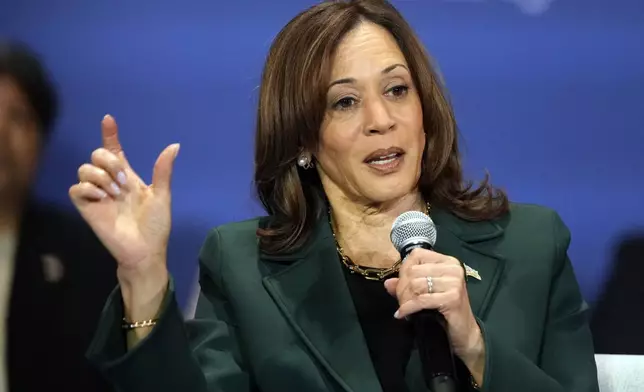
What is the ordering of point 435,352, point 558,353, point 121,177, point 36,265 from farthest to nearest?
point 36,265, point 558,353, point 121,177, point 435,352

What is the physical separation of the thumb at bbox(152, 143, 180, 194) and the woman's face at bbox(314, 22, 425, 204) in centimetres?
48

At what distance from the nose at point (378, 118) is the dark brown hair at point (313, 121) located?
11cm

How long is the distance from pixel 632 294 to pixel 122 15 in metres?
1.46

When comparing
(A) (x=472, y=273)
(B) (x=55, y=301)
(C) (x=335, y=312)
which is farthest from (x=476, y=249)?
(B) (x=55, y=301)

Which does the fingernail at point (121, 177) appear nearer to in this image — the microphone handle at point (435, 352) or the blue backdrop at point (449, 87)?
the microphone handle at point (435, 352)

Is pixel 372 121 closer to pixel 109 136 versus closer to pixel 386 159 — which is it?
pixel 386 159

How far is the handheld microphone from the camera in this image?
1104 mm

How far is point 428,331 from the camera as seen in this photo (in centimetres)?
115

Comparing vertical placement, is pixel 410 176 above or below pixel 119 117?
below

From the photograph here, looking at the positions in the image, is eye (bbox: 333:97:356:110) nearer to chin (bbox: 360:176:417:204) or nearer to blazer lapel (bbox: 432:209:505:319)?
chin (bbox: 360:176:417:204)

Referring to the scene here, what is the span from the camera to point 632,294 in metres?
2.00

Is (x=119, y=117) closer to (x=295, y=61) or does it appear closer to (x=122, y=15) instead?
(x=122, y=15)

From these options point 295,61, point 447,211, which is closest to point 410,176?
point 447,211

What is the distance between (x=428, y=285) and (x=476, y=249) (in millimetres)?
569
